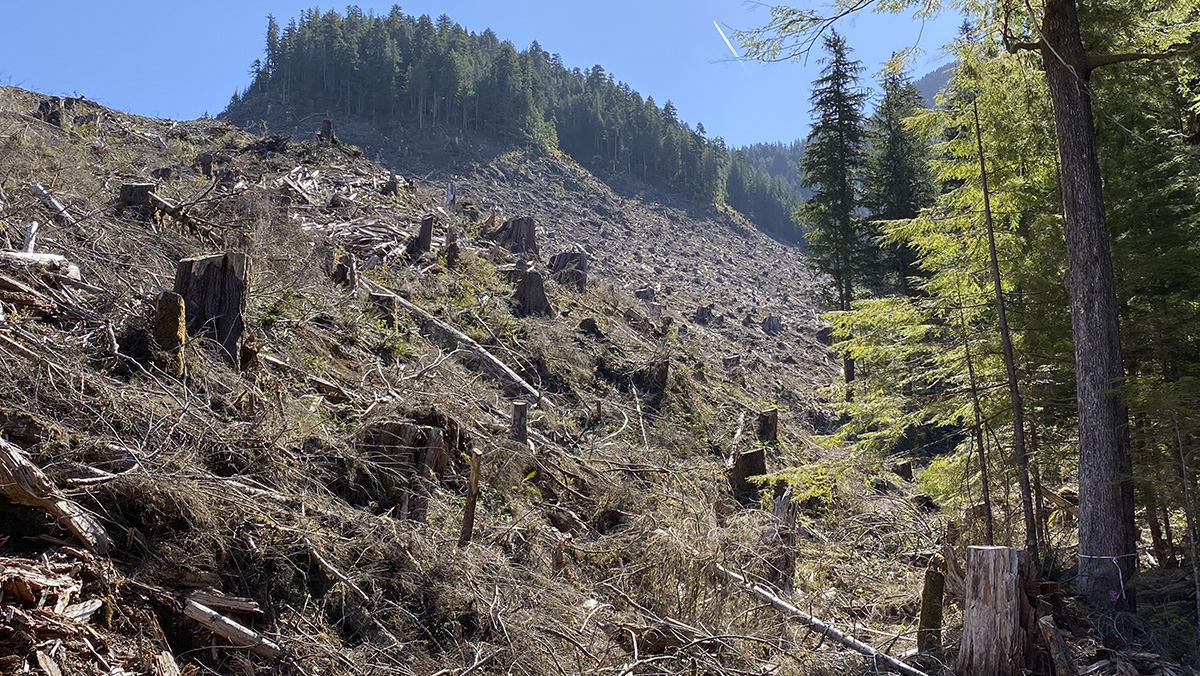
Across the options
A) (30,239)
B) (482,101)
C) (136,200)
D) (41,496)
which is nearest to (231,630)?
(41,496)

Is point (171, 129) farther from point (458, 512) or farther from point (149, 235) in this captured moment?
point (458, 512)

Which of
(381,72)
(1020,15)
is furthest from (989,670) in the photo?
(381,72)

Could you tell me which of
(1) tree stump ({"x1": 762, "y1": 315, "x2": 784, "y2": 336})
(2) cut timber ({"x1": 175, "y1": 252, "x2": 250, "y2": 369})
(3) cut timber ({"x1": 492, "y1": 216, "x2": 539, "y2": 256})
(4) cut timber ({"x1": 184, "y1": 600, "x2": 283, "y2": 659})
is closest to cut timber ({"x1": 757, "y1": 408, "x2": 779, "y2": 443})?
(3) cut timber ({"x1": 492, "y1": 216, "x2": 539, "y2": 256})

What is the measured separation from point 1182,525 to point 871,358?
3.62m

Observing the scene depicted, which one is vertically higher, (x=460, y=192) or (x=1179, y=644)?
(x=460, y=192)

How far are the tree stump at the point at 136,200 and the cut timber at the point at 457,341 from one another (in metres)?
2.76

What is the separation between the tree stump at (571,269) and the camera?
1498 cm

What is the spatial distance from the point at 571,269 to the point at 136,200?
875 centimetres

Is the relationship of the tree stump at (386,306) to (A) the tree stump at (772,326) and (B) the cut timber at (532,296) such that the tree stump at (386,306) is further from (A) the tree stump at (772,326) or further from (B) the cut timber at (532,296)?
(A) the tree stump at (772,326)

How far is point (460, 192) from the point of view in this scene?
38.5 metres

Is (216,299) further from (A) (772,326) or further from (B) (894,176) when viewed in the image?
(A) (772,326)

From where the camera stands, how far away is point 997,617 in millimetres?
4898

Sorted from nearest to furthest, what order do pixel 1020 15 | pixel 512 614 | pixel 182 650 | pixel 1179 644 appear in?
pixel 182 650
pixel 512 614
pixel 1179 644
pixel 1020 15

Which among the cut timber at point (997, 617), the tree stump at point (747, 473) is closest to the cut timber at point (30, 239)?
the cut timber at point (997, 617)
